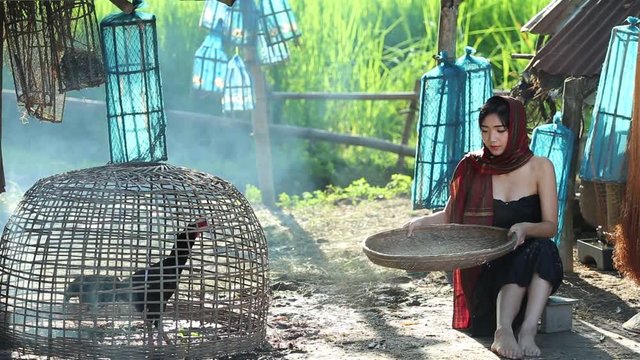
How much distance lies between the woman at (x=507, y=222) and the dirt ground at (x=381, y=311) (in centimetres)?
15

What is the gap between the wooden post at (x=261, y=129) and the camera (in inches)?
407

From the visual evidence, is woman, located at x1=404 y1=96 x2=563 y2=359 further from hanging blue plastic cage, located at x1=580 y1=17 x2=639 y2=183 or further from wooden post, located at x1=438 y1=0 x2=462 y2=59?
wooden post, located at x1=438 y1=0 x2=462 y2=59

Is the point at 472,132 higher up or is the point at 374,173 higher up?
the point at 472,132

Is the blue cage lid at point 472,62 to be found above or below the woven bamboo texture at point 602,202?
above

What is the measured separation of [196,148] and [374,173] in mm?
2115

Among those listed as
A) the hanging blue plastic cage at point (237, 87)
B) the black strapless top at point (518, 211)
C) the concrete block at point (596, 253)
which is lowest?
the concrete block at point (596, 253)

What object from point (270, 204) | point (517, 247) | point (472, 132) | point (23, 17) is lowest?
point (270, 204)

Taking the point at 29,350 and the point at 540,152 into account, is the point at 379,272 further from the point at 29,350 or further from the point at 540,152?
the point at 29,350

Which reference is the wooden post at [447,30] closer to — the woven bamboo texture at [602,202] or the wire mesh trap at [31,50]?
the woven bamboo texture at [602,202]

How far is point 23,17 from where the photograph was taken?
5.78 m

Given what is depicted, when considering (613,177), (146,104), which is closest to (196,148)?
(146,104)

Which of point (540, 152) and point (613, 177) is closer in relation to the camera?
point (613, 177)

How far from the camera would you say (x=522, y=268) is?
17.6 feet

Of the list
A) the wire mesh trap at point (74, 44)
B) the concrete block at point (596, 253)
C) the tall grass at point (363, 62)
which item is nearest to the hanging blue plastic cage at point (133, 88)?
the wire mesh trap at point (74, 44)
